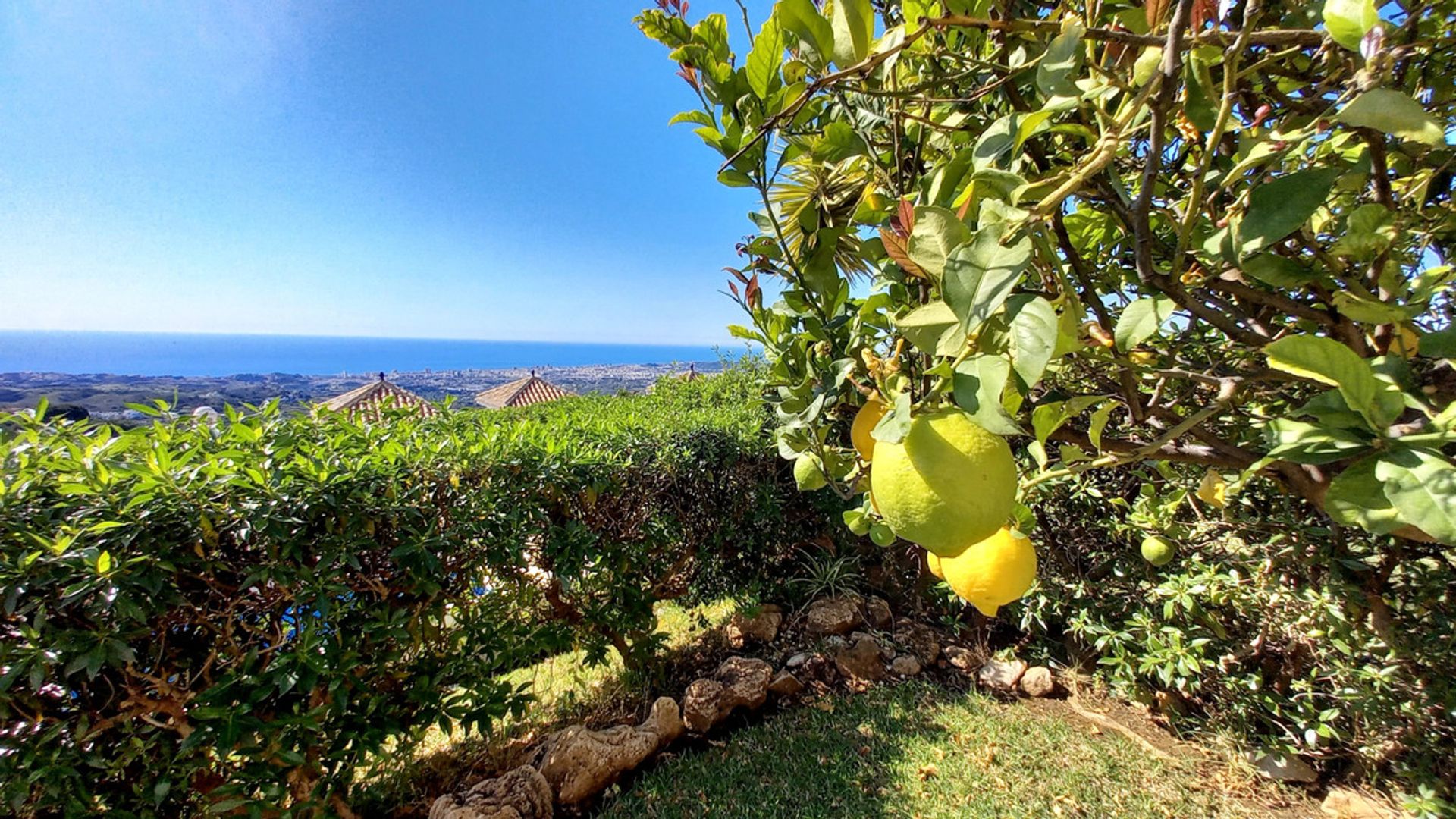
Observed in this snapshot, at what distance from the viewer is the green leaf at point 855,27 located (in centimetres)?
61

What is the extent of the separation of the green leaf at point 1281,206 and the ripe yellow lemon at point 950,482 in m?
0.30

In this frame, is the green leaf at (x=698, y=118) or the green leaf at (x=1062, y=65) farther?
the green leaf at (x=698, y=118)

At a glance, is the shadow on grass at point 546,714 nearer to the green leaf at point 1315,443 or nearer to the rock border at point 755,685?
the rock border at point 755,685

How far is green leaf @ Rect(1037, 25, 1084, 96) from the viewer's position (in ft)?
1.70

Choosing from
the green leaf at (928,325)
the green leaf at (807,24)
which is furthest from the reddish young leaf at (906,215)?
the green leaf at (807,24)

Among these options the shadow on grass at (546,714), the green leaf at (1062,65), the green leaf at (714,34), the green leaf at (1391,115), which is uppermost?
the green leaf at (714,34)

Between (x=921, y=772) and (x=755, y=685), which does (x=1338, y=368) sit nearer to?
(x=921, y=772)

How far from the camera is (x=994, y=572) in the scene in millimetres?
841

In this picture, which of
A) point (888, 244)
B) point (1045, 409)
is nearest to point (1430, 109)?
point (1045, 409)

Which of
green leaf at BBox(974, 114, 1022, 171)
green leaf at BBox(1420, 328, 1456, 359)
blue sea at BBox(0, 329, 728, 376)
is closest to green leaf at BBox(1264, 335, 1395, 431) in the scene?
green leaf at BBox(1420, 328, 1456, 359)

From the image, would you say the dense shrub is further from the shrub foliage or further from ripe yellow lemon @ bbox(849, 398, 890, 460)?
ripe yellow lemon @ bbox(849, 398, 890, 460)

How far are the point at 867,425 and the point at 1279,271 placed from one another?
0.53 m

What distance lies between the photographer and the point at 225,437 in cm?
200

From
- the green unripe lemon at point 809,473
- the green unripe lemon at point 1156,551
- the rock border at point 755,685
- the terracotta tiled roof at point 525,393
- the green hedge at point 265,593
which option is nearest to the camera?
the green unripe lemon at point 809,473
